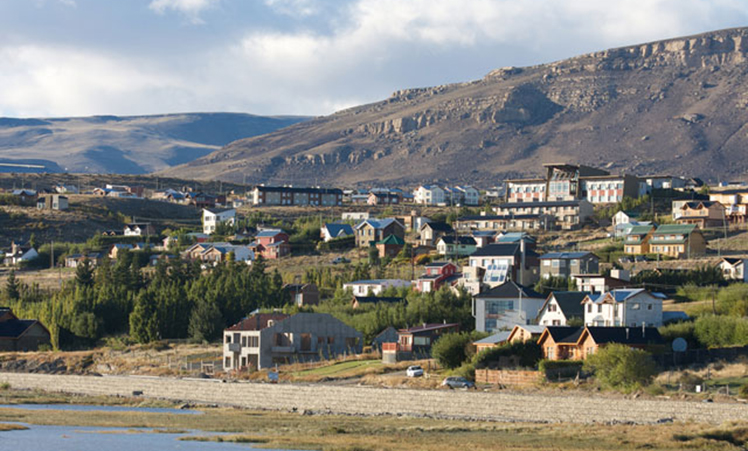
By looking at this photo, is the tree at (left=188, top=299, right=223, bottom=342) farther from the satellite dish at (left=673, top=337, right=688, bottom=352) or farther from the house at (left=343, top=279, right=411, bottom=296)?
the satellite dish at (left=673, top=337, right=688, bottom=352)

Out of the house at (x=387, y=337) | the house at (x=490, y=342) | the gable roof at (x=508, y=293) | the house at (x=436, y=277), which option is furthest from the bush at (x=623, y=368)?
the house at (x=436, y=277)

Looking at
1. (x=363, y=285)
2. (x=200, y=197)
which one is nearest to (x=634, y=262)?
(x=363, y=285)

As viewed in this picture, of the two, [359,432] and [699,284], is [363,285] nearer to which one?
[699,284]

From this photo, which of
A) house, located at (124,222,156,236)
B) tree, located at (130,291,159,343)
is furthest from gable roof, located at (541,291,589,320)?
house, located at (124,222,156,236)

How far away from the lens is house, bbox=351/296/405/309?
91387 millimetres

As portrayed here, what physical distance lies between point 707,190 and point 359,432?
112435 millimetres

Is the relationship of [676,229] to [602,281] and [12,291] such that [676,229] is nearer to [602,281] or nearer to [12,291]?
[602,281]

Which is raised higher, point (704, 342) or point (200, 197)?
point (200, 197)

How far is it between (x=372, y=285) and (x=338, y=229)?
39.0m

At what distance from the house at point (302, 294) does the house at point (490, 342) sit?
28695mm

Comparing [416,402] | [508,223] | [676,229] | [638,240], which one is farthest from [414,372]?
[508,223]

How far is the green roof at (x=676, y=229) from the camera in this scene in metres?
111

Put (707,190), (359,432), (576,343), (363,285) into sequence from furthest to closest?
(707,190) → (363,285) → (576,343) → (359,432)

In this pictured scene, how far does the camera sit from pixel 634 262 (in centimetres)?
10519
